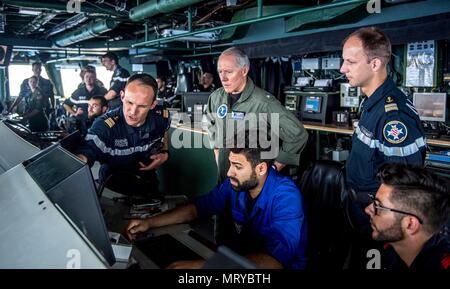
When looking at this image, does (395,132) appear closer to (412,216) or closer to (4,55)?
(412,216)

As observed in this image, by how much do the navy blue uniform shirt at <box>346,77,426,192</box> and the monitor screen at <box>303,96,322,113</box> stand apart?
132 inches

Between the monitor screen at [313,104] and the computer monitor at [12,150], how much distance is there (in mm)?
4019

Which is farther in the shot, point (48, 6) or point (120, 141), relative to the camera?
point (48, 6)

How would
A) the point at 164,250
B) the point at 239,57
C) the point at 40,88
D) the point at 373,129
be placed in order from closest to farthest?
the point at 164,250
the point at 373,129
the point at 239,57
the point at 40,88

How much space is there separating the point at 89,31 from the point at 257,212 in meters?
6.24

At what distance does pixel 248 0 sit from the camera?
14.9ft

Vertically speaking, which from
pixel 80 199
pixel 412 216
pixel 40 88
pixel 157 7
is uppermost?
pixel 157 7

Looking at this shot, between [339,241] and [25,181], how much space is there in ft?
4.17

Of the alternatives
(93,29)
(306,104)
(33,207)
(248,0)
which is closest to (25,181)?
(33,207)

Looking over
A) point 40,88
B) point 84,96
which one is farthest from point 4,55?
point 84,96

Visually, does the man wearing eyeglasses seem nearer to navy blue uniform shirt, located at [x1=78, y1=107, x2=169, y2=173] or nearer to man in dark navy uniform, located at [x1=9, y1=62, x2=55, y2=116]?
navy blue uniform shirt, located at [x1=78, y1=107, x2=169, y2=173]

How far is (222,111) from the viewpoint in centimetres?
275

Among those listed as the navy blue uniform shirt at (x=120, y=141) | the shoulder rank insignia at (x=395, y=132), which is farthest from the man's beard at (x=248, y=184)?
the navy blue uniform shirt at (x=120, y=141)

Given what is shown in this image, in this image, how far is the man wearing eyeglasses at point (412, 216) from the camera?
1.33 m
